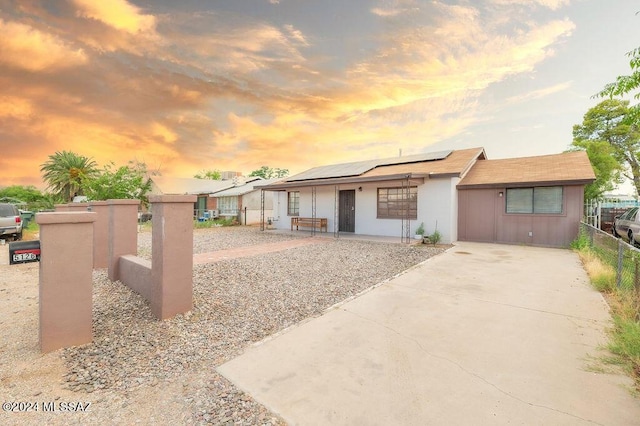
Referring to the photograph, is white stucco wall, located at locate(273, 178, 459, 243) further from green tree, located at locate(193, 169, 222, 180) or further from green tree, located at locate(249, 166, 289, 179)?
green tree, located at locate(193, 169, 222, 180)

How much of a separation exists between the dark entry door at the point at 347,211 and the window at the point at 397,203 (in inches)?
59.1

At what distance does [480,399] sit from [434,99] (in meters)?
15.0

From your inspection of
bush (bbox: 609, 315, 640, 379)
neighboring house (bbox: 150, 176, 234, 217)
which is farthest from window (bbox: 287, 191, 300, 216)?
bush (bbox: 609, 315, 640, 379)

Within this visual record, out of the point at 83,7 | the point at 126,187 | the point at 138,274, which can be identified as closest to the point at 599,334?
the point at 138,274

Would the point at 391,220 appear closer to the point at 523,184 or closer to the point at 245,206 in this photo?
the point at 523,184

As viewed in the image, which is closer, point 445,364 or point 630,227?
point 445,364

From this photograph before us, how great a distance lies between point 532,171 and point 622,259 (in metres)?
7.47

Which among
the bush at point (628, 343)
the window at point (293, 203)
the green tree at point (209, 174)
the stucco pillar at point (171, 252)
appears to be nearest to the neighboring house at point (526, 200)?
the bush at point (628, 343)

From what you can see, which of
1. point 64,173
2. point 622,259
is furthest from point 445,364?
point 64,173

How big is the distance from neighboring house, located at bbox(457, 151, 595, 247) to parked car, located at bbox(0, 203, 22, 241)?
18.7 metres

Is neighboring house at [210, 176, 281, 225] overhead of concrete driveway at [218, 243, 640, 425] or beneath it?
overhead

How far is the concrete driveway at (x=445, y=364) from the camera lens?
203cm

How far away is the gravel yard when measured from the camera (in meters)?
2.10

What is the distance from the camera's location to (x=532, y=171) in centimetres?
1091
